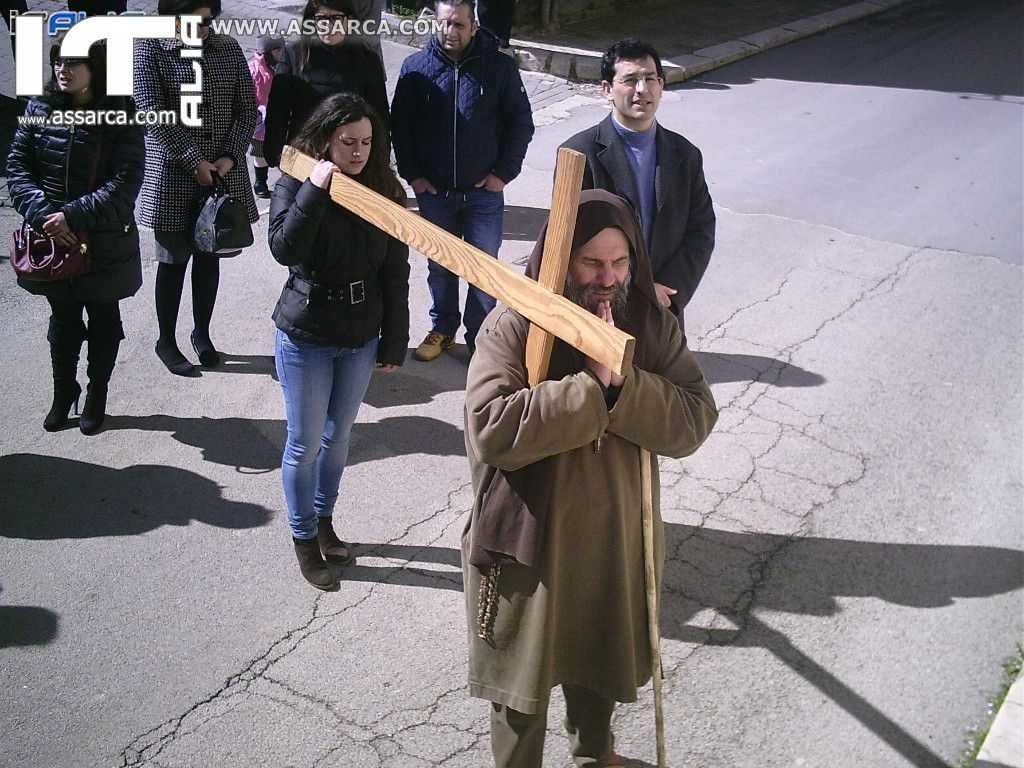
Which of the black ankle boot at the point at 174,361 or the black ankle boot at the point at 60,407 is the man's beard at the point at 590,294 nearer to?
the black ankle boot at the point at 60,407

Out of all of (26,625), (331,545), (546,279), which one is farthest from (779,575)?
(26,625)

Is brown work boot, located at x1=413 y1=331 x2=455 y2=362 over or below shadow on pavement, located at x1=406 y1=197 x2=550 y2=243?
below

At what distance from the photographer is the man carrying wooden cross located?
9.15ft

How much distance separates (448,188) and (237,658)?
3.01m

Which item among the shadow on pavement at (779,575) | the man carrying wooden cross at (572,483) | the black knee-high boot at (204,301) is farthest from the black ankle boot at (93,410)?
the man carrying wooden cross at (572,483)

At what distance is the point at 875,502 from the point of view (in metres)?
5.16

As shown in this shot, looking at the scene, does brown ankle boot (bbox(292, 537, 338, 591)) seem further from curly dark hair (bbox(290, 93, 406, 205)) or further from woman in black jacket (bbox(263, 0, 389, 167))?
woman in black jacket (bbox(263, 0, 389, 167))

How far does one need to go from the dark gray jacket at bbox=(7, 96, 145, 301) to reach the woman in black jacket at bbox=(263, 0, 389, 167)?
72cm

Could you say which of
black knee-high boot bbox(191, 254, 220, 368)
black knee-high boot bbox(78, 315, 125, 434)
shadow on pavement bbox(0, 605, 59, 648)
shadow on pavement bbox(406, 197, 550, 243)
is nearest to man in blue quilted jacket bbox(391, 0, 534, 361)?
black knee-high boot bbox(191, 254, 220, 368)

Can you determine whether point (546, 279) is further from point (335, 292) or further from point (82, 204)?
point (82, 204)

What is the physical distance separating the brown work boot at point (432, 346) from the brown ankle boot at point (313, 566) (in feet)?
6.89

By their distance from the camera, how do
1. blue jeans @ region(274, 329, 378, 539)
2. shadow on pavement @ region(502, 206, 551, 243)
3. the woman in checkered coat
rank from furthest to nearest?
shadow on pavement @ region(502, 206, 551, 243) → the woman in checkered coat → blue jeans @ region(274, 329, 378, 539)

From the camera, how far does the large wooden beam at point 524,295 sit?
2395 mm

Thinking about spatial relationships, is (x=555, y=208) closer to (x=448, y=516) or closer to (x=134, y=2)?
(x=448, y=516)
